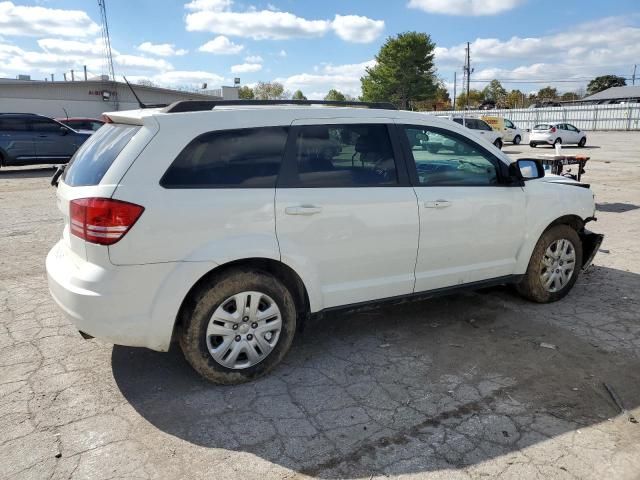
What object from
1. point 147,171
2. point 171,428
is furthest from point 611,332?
point 147,171

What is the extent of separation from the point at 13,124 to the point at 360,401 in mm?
16680

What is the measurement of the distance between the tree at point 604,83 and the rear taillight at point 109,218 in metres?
112

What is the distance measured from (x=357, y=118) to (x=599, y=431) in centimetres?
251

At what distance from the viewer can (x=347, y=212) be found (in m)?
3.55

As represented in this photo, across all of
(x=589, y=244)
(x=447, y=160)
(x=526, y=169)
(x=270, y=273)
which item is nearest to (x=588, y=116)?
(x=589, y=244)

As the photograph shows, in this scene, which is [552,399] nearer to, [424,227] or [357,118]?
[424,227]

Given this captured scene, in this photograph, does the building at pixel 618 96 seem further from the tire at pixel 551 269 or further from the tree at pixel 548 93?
the tire at pixel 551 269

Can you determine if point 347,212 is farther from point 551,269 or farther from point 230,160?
point 551,269

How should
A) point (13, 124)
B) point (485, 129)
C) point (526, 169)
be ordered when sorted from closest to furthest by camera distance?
point (526, 169) → point (13, 124) → point (485, 129)

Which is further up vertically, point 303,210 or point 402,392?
point 303,210

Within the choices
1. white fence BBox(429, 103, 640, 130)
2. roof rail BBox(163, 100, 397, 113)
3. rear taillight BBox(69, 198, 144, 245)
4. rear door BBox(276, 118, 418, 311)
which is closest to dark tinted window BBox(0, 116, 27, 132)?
roof rail BBox(163, 100, 397, 113)

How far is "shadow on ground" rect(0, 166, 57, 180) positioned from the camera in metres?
16.4

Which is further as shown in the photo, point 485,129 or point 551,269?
point 485,129

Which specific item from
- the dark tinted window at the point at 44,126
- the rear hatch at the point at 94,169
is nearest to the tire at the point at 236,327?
the rear hatch at the point at 94,169
